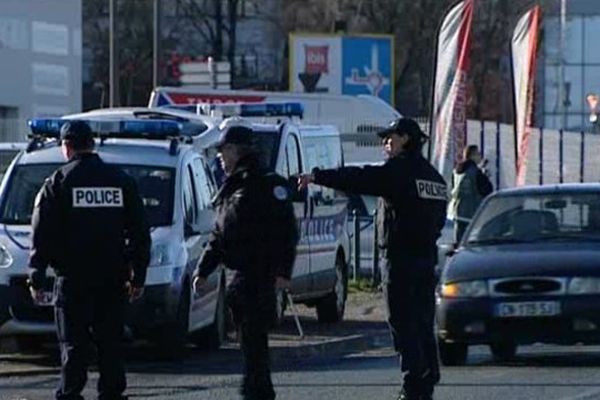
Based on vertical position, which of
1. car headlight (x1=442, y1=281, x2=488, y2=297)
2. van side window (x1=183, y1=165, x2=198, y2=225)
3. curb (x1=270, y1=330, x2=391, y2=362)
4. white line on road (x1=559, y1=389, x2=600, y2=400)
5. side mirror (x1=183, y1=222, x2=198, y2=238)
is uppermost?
van side window (x1=183, y1=165, x2=198, y2=225)

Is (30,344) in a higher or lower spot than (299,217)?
lower

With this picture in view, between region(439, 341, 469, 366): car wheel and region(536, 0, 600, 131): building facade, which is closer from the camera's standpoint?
region(439, 341, 469, 366): car wheel

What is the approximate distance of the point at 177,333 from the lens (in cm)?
1650

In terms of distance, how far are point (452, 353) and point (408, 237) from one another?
4.34m

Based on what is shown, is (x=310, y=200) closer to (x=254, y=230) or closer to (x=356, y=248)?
(x=356, y=248)

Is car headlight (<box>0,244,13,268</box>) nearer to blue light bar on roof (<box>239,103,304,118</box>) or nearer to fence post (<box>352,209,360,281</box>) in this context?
blue light bar on roof (<box>239,103,304,118</box>)

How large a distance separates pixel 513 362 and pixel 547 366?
52cm

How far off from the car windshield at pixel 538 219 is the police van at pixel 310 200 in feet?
8.35

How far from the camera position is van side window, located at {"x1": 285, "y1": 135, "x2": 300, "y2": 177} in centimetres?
2055

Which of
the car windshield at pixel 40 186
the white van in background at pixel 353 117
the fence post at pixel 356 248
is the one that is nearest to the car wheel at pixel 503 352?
the car windshield at pixel 40 186

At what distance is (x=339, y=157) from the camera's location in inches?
897

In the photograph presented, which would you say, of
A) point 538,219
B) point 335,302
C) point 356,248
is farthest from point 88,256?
point 356,248

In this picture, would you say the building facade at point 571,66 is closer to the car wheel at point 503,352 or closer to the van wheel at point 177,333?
the car wheel at point 503,352

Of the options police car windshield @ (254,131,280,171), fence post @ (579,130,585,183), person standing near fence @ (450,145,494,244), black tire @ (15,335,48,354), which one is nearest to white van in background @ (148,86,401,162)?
fence post @ (579,130,585,183)
